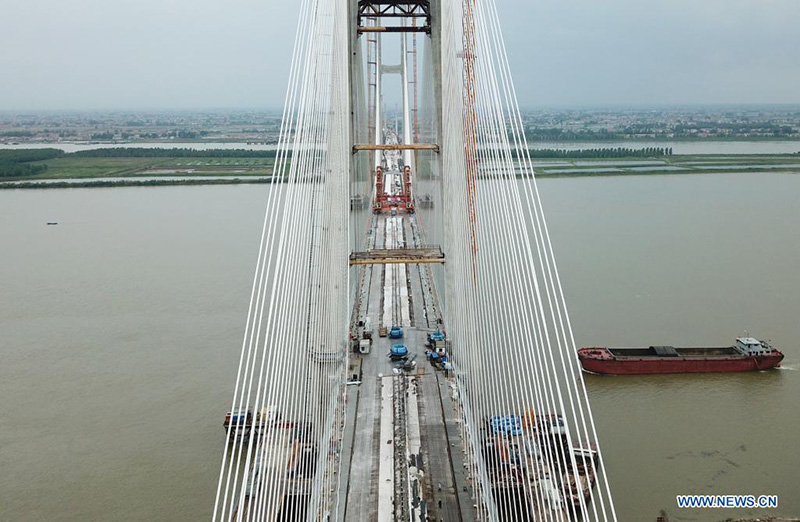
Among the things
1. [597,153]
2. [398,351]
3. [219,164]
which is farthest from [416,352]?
[597,153]

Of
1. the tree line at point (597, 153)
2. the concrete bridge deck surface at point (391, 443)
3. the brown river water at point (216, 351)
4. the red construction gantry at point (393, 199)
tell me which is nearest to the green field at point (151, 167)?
the red construction gantry at point (393, 199)

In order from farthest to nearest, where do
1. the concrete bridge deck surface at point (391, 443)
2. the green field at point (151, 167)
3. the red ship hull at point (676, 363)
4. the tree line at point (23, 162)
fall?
1. the green field at point (151, 167)
2. the tree line at point (23, 162)
3. the red ship hull at point (676, 363)
4. the concrete bridge deck surface at point (391, 443)

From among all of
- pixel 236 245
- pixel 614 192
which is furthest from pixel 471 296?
pixel 614 192

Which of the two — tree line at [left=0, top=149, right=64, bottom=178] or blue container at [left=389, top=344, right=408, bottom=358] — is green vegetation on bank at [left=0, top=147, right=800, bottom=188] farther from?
blue container at [left=389, top=344, right=408, bottom=358]

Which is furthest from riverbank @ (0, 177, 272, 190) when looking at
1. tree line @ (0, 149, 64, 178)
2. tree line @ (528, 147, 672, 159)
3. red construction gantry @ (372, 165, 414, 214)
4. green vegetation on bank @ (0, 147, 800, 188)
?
tree line @ (528, 147, 672, 159)

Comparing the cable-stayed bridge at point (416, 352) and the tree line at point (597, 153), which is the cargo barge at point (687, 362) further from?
the tree line at point (597, 153)

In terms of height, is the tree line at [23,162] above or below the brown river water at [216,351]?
above

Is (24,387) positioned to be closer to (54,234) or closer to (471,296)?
(471,296)

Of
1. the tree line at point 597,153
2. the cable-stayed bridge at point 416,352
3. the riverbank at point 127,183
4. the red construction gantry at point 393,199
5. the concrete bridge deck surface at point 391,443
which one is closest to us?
the cable-stayed bridge at point 416,352
